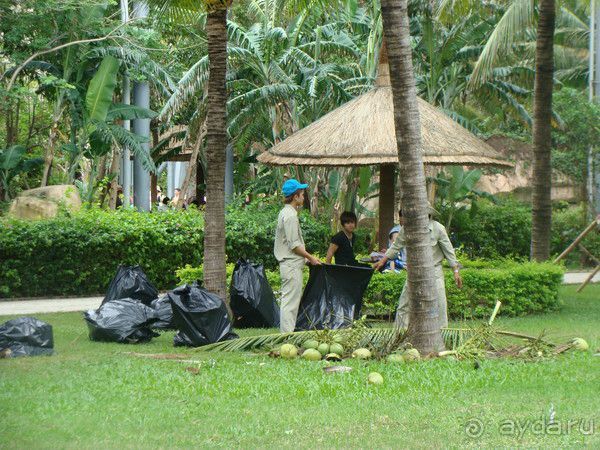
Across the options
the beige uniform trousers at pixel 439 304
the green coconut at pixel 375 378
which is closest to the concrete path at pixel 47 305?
the beige uniform trousers at pixel 439 304

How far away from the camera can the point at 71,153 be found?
2420 cm

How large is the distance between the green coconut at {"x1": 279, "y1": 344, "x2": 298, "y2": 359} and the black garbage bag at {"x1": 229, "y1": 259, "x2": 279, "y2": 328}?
2926mm

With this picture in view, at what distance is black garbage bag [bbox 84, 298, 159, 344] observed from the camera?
11.9 metres

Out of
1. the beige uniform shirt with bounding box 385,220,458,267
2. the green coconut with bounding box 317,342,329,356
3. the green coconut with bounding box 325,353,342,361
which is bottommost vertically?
the green coconut with bounding box 325,353,342,361

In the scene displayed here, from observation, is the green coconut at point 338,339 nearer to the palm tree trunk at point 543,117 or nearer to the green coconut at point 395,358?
the green coconut at point 395,358

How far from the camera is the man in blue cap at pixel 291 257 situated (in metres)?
11.9

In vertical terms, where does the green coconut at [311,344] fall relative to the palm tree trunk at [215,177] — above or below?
below

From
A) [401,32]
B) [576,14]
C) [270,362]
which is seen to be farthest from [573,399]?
[576,14]

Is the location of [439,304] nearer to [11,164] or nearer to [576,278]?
[576,278]

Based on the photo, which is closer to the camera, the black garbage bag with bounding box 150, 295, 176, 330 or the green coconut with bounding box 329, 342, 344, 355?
the green coconut with bounding box 329, 342, 344, 355

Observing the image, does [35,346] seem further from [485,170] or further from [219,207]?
[485,170]

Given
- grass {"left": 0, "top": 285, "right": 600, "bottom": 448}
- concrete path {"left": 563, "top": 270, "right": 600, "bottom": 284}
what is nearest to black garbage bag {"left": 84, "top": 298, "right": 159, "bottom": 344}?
grass {"left": 0, "top": 285, "right": 600, "bottom": 448}

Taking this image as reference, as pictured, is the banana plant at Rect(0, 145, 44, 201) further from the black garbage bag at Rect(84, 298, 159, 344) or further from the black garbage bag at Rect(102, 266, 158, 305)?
the black garbage bag at Rect(84, 298, 159, 344)

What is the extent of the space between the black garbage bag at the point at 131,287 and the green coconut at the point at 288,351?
347 cm
